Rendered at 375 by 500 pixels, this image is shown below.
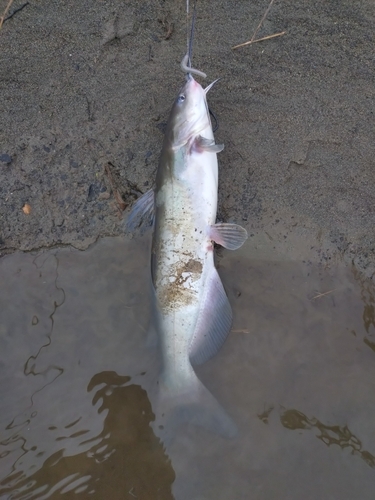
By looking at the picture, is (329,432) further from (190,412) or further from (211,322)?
(211,322)

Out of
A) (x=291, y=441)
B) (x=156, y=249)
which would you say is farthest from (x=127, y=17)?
(x=291, y=441)

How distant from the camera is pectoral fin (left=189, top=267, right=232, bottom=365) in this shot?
288 cm

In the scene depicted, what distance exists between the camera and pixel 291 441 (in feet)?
9.52

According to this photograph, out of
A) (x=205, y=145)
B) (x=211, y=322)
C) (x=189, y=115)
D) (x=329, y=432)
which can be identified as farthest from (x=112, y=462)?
(x=189, y=115)

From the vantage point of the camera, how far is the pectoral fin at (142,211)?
2.91 metres

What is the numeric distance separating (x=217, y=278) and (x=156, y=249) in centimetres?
46

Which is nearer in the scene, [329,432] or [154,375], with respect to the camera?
[329,432]

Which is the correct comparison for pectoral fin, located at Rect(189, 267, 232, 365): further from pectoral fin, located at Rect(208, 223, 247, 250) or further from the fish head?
the fish head

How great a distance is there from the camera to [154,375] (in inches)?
120

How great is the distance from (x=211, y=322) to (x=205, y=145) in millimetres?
1173

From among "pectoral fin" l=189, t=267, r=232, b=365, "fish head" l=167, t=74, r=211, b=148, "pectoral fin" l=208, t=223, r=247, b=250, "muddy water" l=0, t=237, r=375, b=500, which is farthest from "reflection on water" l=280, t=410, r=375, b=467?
"fish head" l=167, t=74, r=211, b=148

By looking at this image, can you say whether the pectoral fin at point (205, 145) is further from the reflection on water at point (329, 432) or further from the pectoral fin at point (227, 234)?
the reflection on water at point (329, 432)

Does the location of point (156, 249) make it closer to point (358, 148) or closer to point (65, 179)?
point (65, 179)

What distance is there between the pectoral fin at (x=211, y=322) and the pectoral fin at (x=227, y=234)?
21 cm
